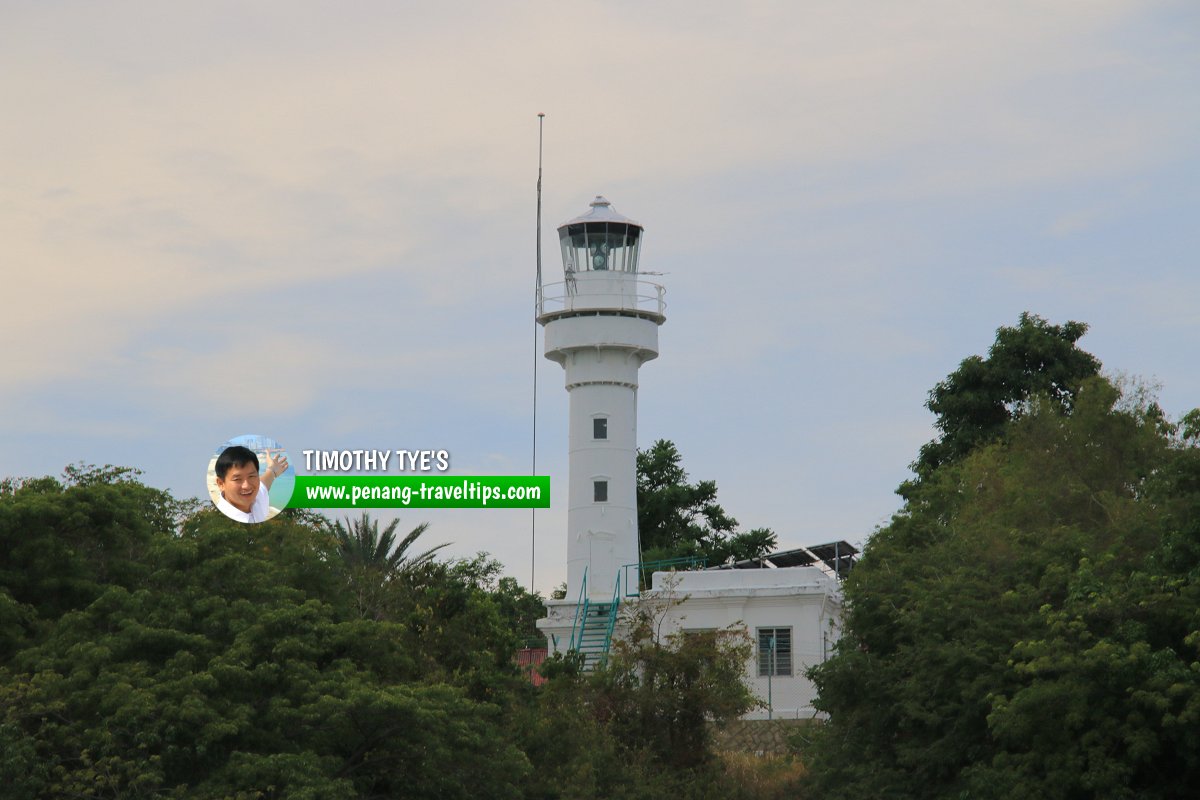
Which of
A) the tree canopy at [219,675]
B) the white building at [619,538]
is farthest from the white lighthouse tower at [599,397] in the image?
the tree canopy at [219,675]

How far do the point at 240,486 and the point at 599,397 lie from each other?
66.0 feet

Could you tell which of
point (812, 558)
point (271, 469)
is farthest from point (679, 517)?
point (271, 469)

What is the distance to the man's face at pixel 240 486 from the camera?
37500 mm

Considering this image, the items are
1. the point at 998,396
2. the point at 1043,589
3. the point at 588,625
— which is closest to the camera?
the point at 1043,589

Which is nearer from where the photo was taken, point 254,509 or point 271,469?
point 254,509

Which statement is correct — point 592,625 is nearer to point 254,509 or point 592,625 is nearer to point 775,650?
point 775,650

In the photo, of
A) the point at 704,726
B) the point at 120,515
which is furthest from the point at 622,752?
the point at 120,515

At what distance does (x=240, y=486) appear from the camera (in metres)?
37.9

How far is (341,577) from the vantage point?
37844mm

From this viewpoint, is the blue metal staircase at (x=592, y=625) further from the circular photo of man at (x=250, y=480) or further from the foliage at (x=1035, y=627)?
the circular photo of man at (x=250, y=480)

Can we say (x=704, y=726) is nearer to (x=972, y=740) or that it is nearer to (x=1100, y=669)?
(x=972, y=740)

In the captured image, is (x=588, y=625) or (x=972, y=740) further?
(x=588, y=625)

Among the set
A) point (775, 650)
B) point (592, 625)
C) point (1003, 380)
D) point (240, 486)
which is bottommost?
point (775, 650)

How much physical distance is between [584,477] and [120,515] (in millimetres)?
24628
